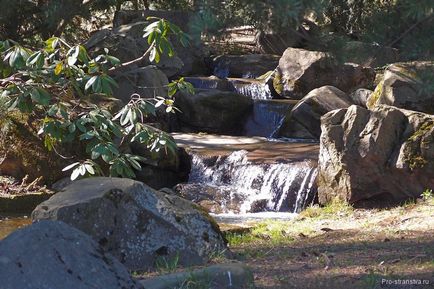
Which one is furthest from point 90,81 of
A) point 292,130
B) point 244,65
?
point 244,65

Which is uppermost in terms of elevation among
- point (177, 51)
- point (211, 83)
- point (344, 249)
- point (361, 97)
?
point (177, 51)

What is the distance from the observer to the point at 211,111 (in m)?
18.0

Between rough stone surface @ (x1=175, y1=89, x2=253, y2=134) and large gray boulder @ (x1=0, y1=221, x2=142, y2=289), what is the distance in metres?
13.7

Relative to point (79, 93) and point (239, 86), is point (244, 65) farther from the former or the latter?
point (79, 93)

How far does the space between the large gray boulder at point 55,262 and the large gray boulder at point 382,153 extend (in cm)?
588

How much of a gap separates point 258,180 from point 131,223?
22.2 feet

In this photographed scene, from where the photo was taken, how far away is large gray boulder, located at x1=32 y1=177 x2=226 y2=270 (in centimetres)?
589

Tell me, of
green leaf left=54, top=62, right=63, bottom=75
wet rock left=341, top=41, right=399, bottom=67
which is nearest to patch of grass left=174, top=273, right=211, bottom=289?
wet rock left=341, top=41, right=399, bottom=67

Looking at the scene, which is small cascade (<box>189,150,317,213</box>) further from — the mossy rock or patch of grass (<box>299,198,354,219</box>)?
the mossy rock

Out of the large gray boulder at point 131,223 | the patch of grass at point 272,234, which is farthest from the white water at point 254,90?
the large gray boulder at point 131,223

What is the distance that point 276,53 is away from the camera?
997 inches

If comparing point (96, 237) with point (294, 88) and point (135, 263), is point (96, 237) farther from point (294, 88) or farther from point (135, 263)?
point (294, 88)

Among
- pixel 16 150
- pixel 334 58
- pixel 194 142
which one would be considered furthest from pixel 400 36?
pixel 194 142

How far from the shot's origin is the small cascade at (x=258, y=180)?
11.9m
